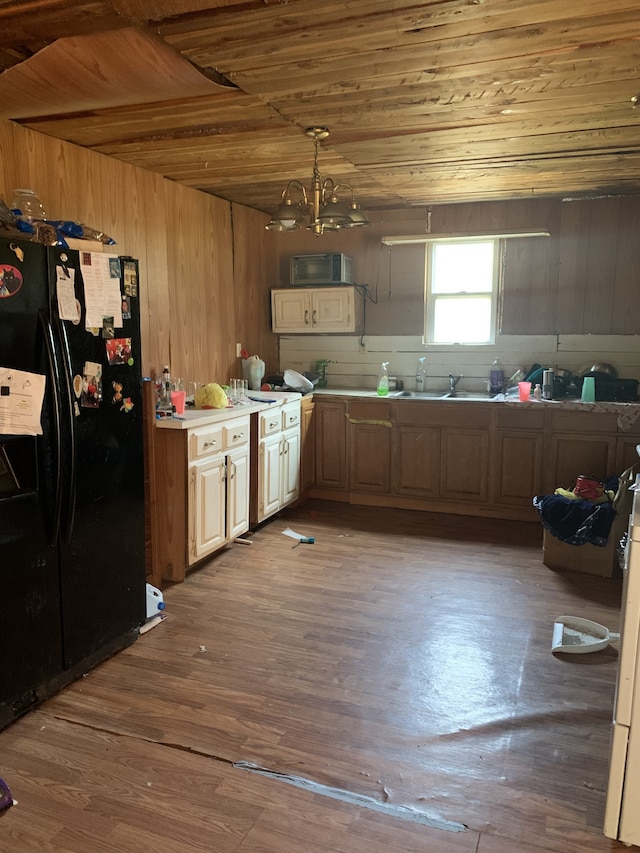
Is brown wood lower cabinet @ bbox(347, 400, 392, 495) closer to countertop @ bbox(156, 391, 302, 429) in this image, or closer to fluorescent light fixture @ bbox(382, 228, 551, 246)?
countertop @ bbox(156, 391, 302, 429)

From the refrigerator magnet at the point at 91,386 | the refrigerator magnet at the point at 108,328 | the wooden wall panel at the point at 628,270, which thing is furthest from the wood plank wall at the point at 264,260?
the refrigerator magnet at the point at 91,386

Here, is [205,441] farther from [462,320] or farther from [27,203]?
[462,320]

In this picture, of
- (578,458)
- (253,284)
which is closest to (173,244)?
(253,284)

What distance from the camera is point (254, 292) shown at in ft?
17.8

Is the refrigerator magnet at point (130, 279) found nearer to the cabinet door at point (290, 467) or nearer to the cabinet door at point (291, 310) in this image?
the cabinet door at point (290, 467)

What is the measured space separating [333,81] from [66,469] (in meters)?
1.86

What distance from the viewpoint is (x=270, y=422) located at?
4434 mm

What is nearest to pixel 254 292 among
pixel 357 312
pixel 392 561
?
pixel 357 312

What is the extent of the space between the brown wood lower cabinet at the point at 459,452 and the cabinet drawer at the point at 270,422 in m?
0.70

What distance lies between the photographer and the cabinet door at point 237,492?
3.95m

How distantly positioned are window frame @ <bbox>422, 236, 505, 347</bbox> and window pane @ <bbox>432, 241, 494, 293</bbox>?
0.03 meters

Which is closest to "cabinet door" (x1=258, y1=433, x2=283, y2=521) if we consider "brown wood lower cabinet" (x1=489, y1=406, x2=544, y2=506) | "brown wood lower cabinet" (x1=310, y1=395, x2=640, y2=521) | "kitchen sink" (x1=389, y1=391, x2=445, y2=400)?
"brown wood lower cabinet" (x1=310, y1=395, x2=640, y2=521)

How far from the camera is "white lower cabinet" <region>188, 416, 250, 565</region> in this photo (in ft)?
11.8

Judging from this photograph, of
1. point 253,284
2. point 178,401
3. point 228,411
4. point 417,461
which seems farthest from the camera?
point 253,284
